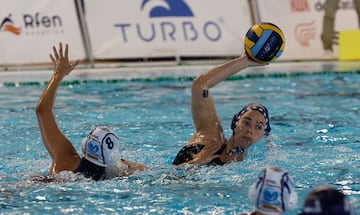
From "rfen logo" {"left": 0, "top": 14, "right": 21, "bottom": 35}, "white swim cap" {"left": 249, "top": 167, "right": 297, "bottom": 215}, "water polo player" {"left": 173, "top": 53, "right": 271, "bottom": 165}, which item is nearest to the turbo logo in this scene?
"rfen logo" {"left": 0, "top": 14, "right": 21, "bottom": 35}

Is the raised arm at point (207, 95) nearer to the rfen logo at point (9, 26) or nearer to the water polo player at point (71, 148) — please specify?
the water polo player at point (71, 148)

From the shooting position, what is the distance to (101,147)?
147 inches

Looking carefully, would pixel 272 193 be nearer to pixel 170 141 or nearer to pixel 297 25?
pixel 170 141

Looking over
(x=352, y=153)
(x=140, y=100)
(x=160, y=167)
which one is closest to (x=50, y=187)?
(x=160, y=167)

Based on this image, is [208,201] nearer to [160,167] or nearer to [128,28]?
[160,167]

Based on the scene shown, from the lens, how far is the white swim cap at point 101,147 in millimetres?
3732

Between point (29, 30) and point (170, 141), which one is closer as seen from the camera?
point (170, 141)

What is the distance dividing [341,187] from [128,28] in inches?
255

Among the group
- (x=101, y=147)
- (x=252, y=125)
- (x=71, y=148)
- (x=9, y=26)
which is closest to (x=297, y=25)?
(x=9, y=26)

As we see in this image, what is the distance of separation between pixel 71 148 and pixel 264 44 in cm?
113

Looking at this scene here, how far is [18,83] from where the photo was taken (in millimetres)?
8547

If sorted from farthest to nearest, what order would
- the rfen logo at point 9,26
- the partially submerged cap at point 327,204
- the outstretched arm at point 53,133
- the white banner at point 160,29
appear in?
the white banner at point 160,29 < the rfen logo at point 9,26 < the outstretched arm at point 53,133 < the partially submerged cap at point 327,204

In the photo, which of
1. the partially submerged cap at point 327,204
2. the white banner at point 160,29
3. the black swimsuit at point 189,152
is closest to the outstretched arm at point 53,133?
the black swimsuit at point 189,152

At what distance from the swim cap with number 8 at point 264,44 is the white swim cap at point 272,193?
180cm
